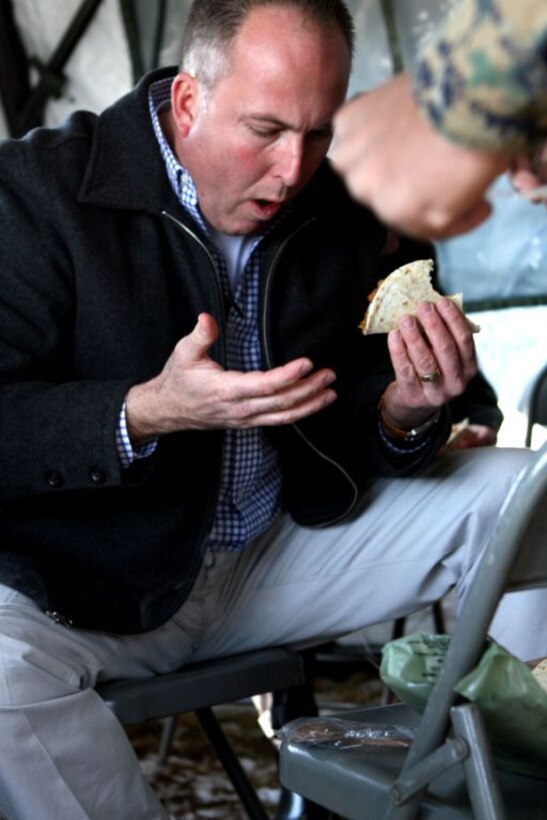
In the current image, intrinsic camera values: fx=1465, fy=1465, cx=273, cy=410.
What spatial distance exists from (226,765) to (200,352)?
75 cm

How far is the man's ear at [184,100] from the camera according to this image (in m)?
2.43

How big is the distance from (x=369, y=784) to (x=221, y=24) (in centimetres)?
132

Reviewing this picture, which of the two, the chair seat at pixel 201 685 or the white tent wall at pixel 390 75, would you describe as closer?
the chair seat at pixel 201 685

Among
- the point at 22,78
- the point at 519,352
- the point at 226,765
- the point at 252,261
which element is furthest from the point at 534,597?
the point at 22,78

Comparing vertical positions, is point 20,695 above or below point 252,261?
below

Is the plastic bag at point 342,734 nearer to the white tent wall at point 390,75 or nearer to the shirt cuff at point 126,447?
the shirt cuff at point 126,447

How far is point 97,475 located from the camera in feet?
7.34

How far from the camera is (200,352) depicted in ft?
6.83

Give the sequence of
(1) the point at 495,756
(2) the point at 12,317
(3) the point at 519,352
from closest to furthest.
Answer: (1) the point at 495,756 → (2) the point at 12,317 → (3) the point at 519,352

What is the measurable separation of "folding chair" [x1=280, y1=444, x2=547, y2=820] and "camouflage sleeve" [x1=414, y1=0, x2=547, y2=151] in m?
0.38

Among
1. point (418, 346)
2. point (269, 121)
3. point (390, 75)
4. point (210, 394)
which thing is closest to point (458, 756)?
point (210, 394)

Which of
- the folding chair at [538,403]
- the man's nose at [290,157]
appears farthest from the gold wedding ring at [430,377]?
the folding chair at [538,403]

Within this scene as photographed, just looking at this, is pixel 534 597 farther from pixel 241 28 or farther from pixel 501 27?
pixel 501 27

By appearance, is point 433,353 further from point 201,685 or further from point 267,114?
point 201,685
